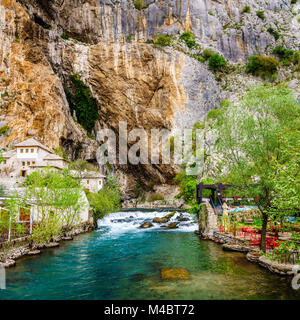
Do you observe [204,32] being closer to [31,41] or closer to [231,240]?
[31,41]

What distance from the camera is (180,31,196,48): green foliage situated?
184 ft

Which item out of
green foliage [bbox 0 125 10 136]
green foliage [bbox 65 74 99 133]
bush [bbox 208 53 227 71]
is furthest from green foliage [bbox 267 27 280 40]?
green foliage [bbox 0 125 10 136]

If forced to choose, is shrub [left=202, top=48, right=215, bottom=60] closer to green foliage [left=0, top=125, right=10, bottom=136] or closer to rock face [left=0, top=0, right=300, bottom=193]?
rock face [left=0, top=0, right=300, bottom=193]

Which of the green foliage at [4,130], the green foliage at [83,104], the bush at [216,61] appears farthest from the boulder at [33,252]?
the bush at [216,61]

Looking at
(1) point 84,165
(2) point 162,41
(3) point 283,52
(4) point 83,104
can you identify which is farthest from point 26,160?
(3) point 283,52

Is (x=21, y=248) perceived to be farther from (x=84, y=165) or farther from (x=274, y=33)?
(x=274, y=33)

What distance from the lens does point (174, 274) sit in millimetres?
11047

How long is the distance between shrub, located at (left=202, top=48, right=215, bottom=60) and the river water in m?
50.6

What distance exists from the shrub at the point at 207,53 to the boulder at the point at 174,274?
181 ft

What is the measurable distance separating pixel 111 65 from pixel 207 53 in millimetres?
22923

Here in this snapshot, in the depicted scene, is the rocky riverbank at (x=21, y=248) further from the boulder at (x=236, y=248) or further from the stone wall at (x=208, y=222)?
the stone wall at (x=208, y=222)

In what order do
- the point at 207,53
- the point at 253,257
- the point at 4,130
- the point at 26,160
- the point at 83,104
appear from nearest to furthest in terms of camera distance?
the point at 253,257 < the point at 26,160 < the point at 4,130 < the point at 83,104 < the point at 207,53

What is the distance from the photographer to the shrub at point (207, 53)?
56.4 m

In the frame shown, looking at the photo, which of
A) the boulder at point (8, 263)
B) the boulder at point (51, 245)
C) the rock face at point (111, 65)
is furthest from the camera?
the rock face at point (111, 65)
